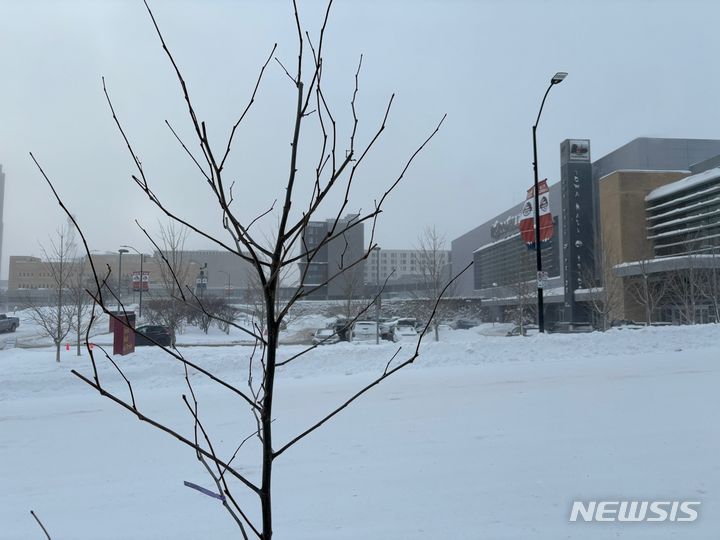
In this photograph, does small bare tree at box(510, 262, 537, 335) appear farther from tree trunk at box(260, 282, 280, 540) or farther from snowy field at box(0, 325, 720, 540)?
tree trunk at box(260, 282, 280, 540)

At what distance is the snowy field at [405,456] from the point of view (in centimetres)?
445

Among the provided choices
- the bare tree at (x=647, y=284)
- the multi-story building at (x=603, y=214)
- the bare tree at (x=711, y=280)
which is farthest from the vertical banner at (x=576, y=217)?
the bare tree at (x=711, y=280)

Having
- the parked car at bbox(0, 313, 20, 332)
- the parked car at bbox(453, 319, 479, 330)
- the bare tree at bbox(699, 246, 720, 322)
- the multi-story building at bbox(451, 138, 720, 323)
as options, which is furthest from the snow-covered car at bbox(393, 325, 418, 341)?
the parked car at bbox(0, 313, 20, 332)

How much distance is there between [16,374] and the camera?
13.0m

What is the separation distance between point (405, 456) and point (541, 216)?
14.7 metres

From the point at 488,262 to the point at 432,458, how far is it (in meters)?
69.5

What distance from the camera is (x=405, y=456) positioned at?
618cm

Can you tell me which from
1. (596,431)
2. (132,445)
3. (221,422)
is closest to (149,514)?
A: (132,445)

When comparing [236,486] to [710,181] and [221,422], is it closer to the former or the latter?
[221,422]

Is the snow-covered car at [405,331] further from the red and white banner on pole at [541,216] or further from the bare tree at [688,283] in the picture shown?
the bare tree at [688,283]

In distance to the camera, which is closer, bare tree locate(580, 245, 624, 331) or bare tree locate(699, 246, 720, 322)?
bare tree locate(580, 245, 624, 331)

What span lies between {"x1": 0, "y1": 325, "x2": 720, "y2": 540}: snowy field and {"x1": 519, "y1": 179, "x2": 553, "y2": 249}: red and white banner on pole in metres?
7.22

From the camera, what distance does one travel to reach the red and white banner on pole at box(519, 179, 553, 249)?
17938mm

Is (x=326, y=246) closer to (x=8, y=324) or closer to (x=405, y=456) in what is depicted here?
(x=405, y=456)
